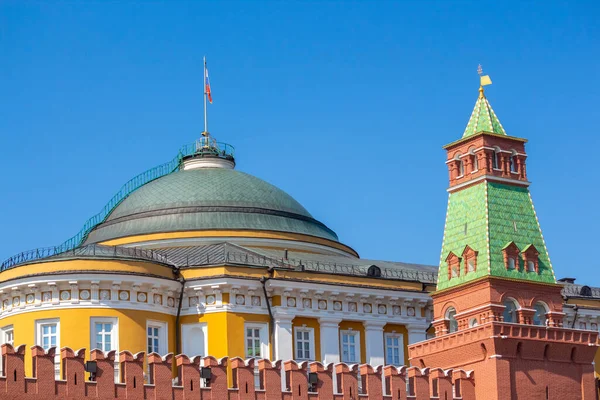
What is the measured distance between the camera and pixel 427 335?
6266 centimetres

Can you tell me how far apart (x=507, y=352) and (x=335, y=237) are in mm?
15587

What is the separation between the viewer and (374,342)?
201 ft

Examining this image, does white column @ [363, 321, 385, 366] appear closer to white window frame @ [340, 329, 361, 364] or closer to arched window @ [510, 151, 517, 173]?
white window frame @ [340, 329, 361, 364]

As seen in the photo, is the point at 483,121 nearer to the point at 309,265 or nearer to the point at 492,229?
the point at 492,229

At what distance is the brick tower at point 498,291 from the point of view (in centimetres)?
5447

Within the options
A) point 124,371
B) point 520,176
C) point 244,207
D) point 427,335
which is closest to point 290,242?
point 244,207

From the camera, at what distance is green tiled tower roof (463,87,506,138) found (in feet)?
190

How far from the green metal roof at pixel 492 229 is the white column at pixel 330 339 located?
5.01 metres

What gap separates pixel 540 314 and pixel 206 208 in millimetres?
15412

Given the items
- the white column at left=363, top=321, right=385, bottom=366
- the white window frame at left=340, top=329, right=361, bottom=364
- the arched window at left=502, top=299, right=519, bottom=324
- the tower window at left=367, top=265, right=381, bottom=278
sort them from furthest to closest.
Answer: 1. the tower window at left=367, top=265, right=381, bottom=278
2. the white column at left=363, top=321, right=385, bottom=366
3. the white window frame at left=340, top=329, right=361, bottom=364
4. the arched window at left=502, top=299, right=519, bottom=324

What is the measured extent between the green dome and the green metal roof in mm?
9423

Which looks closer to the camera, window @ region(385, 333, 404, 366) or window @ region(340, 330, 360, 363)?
window @ region(340, 330, 360, 363)

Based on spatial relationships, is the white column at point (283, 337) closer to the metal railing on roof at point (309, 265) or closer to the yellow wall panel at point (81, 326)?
the metal railing on roof at point (309, 265)

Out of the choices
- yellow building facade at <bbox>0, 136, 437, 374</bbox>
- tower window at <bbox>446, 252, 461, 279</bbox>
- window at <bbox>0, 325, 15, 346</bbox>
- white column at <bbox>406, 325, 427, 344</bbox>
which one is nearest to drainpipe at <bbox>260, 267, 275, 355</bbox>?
yellow building facade at <bbox>0, 136, 437, 374</bbox>
